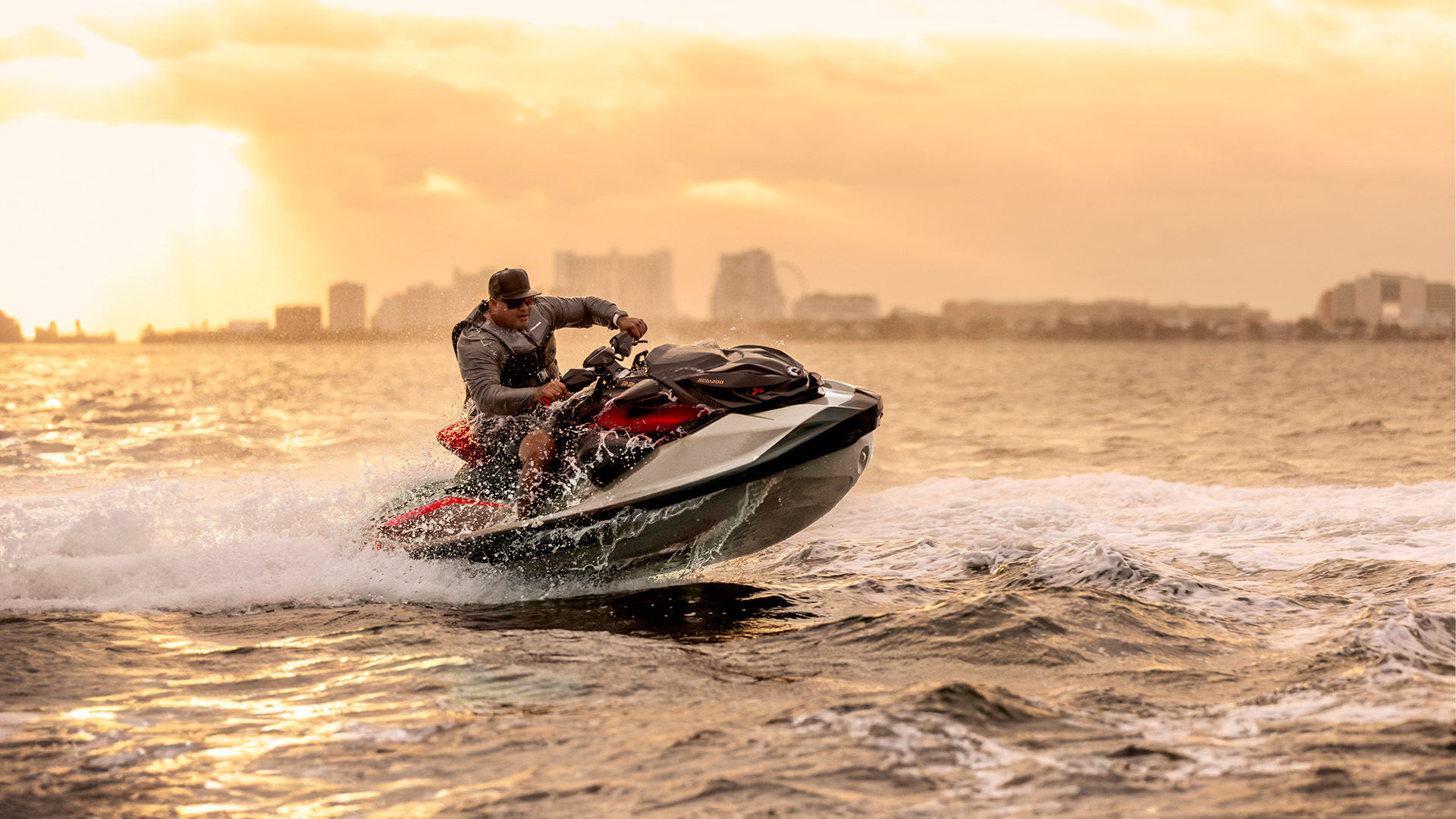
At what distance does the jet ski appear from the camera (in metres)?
6.46

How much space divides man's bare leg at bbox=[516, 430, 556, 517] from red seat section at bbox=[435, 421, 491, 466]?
0.47 meters

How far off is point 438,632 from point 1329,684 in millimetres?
4101

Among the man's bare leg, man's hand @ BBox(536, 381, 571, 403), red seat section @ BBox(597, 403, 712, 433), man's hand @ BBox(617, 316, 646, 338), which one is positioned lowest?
the man's bare leg

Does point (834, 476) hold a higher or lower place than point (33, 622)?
higher

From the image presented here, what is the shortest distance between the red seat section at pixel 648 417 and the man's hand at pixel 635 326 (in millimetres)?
520

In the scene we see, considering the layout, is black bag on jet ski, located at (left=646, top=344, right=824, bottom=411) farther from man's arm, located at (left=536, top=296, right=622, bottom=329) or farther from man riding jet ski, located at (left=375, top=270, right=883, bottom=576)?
man's arm, located at (left=536, top=296, right=622, bottom=329)

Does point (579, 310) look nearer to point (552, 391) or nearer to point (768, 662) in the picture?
point (552, 391)

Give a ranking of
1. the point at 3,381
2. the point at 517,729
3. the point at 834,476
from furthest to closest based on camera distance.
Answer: the point at 3,381, the point at 834,476, the point at 517,729

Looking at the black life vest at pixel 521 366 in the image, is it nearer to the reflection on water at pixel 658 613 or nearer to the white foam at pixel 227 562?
the white foam at pixel 227 562

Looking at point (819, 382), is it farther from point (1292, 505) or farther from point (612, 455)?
point (1292, 505)

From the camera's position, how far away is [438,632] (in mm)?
6020

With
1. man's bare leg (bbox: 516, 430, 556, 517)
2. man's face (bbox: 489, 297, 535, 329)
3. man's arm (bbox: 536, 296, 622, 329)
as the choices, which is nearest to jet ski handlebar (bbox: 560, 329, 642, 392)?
man's bare leg (bbox: 516, 430, 556, 517)

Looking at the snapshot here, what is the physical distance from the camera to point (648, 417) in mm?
6664

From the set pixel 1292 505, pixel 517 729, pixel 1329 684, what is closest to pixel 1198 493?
pixel 1292 505
